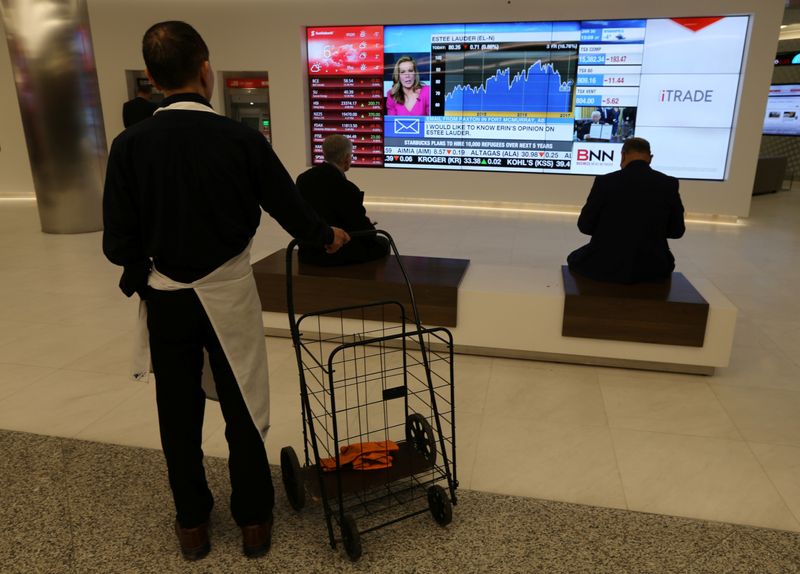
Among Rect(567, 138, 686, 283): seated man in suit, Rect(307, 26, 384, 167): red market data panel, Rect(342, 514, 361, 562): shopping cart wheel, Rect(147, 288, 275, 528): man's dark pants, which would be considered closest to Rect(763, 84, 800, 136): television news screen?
Rect(307, 26, 384, 167): red market data panel

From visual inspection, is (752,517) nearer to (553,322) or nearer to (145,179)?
(553,322)

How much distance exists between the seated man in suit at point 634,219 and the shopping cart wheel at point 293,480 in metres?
2.25

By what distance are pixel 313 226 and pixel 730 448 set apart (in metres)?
2.18

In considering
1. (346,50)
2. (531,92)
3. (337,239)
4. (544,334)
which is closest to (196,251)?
(337,239)

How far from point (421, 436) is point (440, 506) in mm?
345

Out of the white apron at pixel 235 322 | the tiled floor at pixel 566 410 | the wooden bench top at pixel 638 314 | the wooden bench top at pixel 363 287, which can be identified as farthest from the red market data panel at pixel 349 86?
the white apron at pixel 235 322

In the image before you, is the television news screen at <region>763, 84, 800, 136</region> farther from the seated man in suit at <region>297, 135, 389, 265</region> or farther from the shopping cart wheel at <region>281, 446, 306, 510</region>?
the shopping cart wheel at <region>281, 446, 306, 510</region>

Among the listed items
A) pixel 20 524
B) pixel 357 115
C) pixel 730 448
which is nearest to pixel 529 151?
pixel 357 115

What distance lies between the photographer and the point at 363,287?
3.64 metres

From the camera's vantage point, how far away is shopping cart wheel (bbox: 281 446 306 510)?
220cm

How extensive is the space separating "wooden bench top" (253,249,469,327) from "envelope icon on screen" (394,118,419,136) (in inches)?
204

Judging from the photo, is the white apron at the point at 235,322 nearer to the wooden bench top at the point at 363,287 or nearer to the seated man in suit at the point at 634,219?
the wooden bench top at the point at 363,287

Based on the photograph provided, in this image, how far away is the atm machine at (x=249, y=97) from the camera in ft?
29.6

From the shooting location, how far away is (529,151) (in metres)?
8.38
